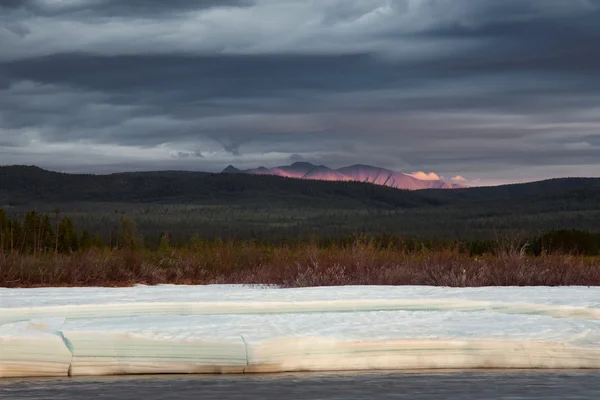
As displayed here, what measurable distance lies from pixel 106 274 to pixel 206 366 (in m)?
9.03

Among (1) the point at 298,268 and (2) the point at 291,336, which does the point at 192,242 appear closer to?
(1) the point at 298,268

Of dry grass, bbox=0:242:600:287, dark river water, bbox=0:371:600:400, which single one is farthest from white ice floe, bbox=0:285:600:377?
dry grass, bbox=0:242:600:287

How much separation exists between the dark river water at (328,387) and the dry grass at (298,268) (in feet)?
22.3

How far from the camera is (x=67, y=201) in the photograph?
169875 millimetres

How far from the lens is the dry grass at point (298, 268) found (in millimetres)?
15398

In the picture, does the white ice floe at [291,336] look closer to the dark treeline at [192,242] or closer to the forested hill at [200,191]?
the dark treeline at [192,242]

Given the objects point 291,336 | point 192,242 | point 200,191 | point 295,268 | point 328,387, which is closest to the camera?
point 328,387

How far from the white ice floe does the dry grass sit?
3.99 meters

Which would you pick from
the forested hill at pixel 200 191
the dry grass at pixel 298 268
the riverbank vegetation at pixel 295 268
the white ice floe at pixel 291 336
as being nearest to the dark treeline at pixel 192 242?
the riverbank vegetation at pixel 295 268

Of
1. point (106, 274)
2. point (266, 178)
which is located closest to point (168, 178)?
point (266, 178)

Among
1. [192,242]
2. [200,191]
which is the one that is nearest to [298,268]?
[192,242]

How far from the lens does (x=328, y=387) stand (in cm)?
771

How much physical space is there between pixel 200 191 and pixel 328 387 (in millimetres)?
168216

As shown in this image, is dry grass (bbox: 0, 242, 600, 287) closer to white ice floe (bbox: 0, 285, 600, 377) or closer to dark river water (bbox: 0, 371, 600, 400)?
white ice floe (bbox: 0, 285, 600, 377)
